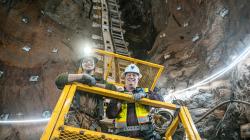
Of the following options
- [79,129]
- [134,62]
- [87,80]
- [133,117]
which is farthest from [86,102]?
[134,62]

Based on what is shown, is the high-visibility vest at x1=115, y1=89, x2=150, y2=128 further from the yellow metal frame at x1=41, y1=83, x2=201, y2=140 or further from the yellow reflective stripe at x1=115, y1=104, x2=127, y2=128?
the yellow metal frame at x1=41, y1=83, x2=201, y2=140

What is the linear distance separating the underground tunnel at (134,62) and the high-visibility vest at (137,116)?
110 mm

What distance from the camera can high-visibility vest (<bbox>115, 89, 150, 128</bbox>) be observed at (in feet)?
11.9

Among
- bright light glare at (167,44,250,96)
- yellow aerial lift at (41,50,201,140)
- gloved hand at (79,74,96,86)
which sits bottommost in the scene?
yellow aerial lift at (41,50,201,140)

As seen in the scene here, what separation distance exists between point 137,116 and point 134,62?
3.54m

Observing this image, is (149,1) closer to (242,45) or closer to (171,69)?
(171,69)

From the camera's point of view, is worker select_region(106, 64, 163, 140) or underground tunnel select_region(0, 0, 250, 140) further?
underground tunnel select_region(0, 0, 250, 140)

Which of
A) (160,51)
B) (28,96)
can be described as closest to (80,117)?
(28,96)

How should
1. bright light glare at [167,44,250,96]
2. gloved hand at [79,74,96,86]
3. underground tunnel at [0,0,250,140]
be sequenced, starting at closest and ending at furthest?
gloved hand at [79,74,96,86] < underground tunnel at [0,0,250,140] < bright light glare at [167,44,250,96]

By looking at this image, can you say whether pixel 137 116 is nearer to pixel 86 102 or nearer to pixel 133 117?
pixel 133 117

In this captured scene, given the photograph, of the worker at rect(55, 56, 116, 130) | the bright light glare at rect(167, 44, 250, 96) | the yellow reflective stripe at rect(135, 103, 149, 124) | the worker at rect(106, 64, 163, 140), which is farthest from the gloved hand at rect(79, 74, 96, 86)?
the bright light glare at rect(167, 44, 250, 96)

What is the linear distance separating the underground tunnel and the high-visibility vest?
0.11 metres

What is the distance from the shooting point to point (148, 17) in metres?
12.4

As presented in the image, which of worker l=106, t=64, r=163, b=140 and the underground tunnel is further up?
the underground tunnel
